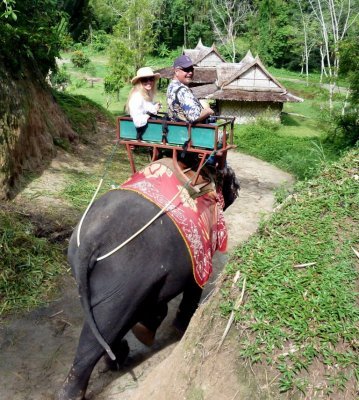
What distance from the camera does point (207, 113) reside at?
12.7 ft

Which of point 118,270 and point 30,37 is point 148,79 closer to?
point 118,270

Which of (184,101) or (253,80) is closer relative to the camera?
(184,101)

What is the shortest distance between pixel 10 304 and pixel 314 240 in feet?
11.3

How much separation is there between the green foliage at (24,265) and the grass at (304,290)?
118 inches

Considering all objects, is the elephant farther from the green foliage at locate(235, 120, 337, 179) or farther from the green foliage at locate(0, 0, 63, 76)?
the green foliage at locate(235, 120, 337, 179)

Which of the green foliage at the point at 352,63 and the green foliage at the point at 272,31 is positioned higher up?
the green foliage at the point at 272,31

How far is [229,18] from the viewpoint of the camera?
5212cm

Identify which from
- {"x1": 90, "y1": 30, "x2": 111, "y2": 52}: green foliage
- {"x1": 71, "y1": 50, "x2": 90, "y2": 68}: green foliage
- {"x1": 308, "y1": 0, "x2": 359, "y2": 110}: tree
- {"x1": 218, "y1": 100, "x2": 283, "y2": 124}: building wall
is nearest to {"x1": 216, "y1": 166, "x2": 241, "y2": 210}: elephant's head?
{"x1": 308, "y1": 0, "x2": 359, "y2": 110}: tree

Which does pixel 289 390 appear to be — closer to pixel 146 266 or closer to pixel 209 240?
pixel 146 266

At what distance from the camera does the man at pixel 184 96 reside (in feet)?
13.0

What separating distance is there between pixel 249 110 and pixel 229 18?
30357mm

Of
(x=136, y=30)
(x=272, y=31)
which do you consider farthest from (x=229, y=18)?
(x=136, y=30)

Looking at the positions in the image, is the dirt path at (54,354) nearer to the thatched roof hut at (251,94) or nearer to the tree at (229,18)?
the thatched roof hut at (251,94)

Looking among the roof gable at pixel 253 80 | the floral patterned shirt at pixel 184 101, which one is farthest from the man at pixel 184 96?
the roof gable at pixel 253 80
